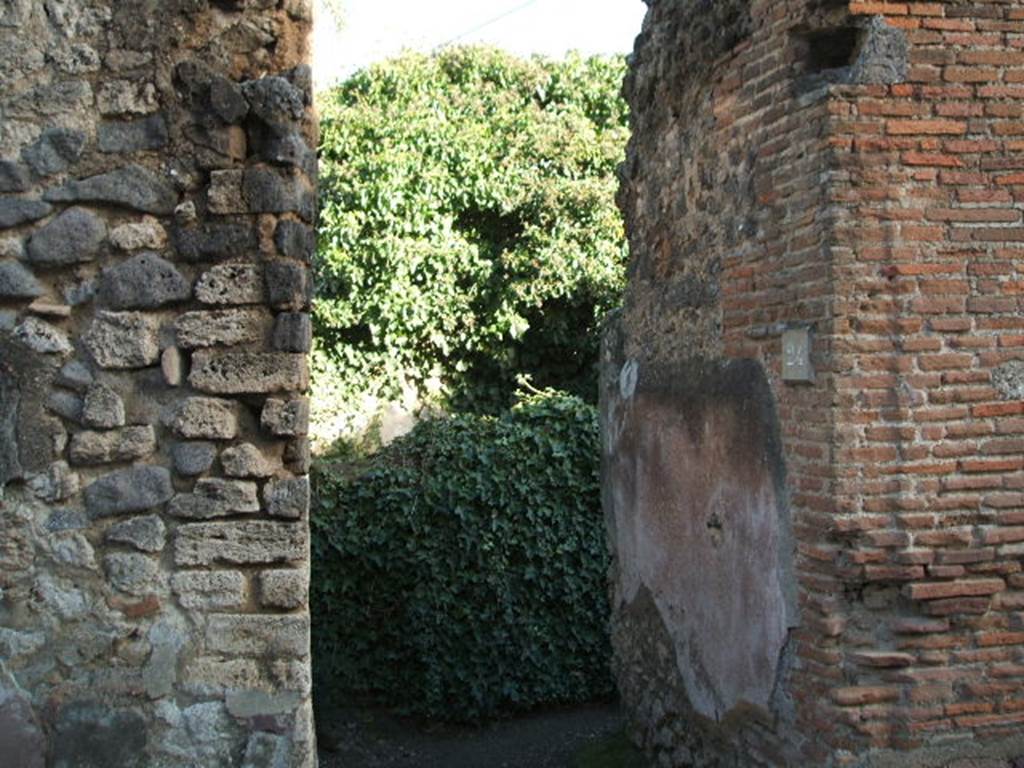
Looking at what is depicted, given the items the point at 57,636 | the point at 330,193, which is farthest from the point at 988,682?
the point at 330,193

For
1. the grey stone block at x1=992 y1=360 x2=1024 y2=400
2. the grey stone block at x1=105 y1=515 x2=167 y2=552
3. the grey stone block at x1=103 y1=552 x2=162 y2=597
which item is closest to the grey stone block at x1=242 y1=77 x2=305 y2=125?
the grey stone block at x1=105 y1=515 x2=167 y2=552

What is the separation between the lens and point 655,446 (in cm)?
623

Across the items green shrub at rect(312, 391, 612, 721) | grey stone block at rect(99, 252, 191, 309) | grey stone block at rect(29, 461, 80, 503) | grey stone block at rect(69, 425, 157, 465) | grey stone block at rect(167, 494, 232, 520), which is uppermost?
grey stone block at rect(99, 252, 191, 309)

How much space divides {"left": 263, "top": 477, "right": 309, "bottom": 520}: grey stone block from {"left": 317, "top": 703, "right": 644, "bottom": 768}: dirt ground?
3868mm

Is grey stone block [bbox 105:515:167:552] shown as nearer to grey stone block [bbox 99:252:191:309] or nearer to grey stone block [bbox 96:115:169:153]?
grey stone block [bbox 99:252:191:309]

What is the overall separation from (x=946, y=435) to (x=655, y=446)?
2082mm

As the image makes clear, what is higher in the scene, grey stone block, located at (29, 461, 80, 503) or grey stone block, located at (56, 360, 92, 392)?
grey stone block, located at (56, 360, 92, 392)

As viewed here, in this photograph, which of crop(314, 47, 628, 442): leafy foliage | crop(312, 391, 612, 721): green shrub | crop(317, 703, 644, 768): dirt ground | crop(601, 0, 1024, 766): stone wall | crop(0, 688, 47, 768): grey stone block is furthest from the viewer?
crop(314, 47, 628, 442): leafy foliage

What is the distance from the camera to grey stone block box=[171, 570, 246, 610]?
12.4 ft

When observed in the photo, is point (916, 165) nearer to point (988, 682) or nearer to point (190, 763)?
point (988, 682)

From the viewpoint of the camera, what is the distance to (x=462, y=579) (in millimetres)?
8172

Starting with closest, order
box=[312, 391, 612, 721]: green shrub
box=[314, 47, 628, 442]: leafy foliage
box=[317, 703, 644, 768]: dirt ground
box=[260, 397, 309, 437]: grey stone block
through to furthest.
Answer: box=[260, 397, 309, 437]: grey stone block → box=[317, 703, 644, 768]: dirt ground → box=[312, 391, 612, 721]: green shrub → box=[314, 47, 628, 442]: leafy foliage

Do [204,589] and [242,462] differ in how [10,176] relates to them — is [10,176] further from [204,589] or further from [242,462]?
[204,589]

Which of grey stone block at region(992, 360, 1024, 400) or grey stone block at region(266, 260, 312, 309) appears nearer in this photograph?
grey stone block at region(266, 260, 312, 309)
